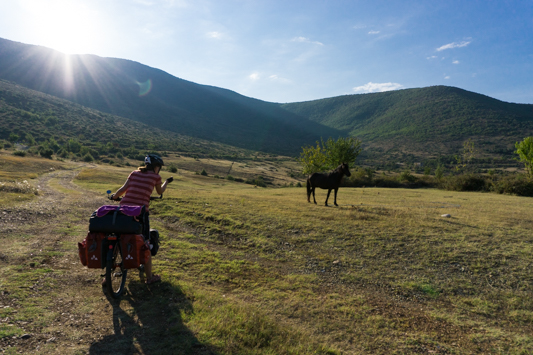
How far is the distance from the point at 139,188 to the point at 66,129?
292 ft

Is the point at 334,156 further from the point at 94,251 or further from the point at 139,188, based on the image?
the point at 94,251

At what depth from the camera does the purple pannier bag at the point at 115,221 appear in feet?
16.0

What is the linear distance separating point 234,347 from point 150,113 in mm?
147658

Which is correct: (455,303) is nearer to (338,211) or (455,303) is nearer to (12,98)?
(338,211)

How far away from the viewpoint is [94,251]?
4.95m

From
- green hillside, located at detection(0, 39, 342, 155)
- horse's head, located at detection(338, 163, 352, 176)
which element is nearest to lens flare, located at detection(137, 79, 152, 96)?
green hillside, located at detection(0, 39, 342, 155)

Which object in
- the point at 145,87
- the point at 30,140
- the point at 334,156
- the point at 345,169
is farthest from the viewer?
the point at 145,87

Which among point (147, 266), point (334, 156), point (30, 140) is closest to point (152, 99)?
point (30, 140)

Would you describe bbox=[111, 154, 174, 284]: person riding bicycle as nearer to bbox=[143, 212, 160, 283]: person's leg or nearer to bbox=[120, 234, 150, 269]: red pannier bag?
bbox=[143, 212, 160, 283]: person's leg

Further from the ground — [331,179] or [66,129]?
[66,129]

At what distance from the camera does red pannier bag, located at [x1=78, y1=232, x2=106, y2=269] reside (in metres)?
4.93

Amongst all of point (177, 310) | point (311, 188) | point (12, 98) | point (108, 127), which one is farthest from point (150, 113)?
point (177, 310)

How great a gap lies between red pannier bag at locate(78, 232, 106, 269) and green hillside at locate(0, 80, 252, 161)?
194ft

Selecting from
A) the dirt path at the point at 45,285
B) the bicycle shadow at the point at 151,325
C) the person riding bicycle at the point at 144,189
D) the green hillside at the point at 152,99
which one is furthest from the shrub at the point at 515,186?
the green hillside at the point at 152,99
